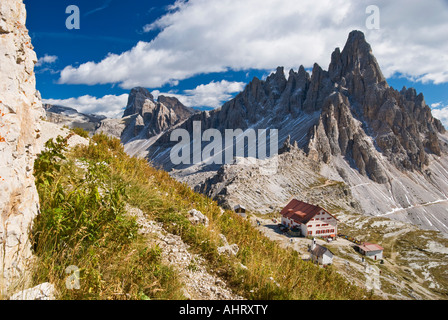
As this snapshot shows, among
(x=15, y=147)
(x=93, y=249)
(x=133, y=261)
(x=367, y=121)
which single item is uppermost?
(x=367, y=121)

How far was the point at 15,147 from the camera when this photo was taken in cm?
393

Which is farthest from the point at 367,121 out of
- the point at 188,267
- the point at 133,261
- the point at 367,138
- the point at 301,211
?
the point at 133,261

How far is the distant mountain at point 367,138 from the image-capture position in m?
128

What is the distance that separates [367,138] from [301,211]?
125951 millimetres

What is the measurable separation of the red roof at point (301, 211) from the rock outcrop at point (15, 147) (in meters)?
60.9

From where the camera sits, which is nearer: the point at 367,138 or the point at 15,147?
the point at 15,147

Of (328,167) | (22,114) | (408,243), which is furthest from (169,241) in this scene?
(328,167)

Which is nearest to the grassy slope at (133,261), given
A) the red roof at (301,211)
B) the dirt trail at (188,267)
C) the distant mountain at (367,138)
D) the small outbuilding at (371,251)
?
the dirt trail at (188,267)

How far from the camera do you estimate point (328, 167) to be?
133000 mm

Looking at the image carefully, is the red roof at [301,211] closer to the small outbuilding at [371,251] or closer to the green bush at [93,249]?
the small outbuilding at [371,251]

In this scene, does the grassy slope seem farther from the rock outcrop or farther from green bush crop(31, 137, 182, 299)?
the rock outcrop

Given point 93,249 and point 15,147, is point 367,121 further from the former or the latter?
point 15,147
